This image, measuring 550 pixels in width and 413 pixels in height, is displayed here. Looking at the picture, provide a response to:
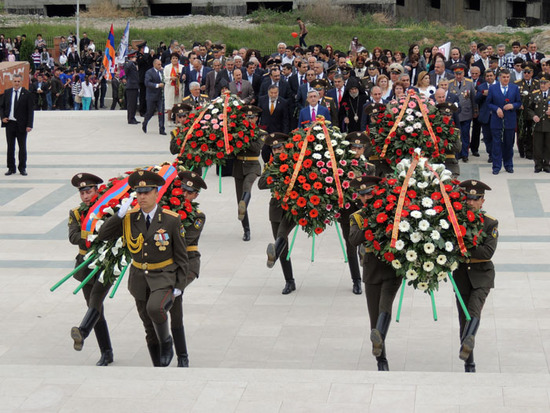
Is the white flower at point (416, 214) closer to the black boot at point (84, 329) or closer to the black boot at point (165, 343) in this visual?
the black boot at point (165, 343)

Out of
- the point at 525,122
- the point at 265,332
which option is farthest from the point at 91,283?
the point at 525,122

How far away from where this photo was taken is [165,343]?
9.07 metres

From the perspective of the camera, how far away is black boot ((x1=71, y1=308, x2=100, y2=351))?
29.9 ft

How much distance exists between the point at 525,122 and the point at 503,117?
1.31 meters

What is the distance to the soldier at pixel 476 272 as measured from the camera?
352 inches

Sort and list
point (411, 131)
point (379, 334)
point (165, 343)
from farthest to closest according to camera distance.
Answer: point (411, 131), point (165, 343), point (379, 334)

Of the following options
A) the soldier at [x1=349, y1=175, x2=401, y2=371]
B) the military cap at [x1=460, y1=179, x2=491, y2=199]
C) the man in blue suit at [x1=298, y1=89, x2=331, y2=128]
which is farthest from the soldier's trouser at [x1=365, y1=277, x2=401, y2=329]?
the man in blue suit at [x1=298, y1=89, x2=331, y2=128]

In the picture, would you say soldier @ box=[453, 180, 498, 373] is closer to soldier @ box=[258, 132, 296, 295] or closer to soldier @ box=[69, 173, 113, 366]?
soldier @ box=[258, 132, 296, 295]

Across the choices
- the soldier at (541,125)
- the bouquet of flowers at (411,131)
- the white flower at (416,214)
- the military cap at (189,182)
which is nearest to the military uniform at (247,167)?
the bouquet of flowers at (411,131)

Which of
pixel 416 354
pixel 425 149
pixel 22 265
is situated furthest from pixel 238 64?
pixel 416 354

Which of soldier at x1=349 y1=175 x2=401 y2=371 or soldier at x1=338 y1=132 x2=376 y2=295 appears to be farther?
soldier at x1=338 y1=132 x2=376 y2=295

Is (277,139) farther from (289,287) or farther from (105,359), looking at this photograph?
(105,359)

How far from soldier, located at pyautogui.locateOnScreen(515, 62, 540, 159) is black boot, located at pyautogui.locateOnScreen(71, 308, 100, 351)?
11.3 meters

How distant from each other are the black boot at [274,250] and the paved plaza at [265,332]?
0.49m
